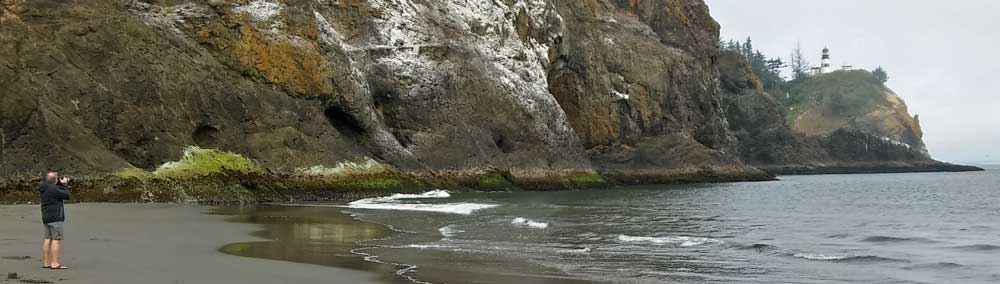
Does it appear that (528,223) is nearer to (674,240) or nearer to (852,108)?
(674,240)

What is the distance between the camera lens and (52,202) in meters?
11.9

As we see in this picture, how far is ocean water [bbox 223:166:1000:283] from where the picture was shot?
46.9 feet

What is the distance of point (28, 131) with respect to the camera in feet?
96.9

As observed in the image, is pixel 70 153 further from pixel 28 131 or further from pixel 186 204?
pixel 186 204

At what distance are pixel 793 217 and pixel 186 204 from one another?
67.8ft

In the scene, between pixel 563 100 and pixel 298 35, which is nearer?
pixel 298 35

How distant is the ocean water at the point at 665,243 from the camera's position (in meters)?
14.3

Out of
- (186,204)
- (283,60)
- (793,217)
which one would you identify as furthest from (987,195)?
(186,204)

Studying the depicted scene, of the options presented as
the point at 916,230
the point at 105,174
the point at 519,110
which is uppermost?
the point at 519,110

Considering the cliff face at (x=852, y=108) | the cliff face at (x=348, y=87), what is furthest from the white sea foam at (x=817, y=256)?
the cliff face at (x=852, y=108)

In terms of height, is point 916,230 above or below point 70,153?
below

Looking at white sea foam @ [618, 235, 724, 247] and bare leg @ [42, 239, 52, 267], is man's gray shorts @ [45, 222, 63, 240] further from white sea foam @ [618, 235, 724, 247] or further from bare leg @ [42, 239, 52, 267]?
white sea foam @ [618, 235, 724, 247]

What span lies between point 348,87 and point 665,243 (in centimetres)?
2609

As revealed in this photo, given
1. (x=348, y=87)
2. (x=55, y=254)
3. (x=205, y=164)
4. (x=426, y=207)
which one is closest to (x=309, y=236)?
(x=55, y=254)
